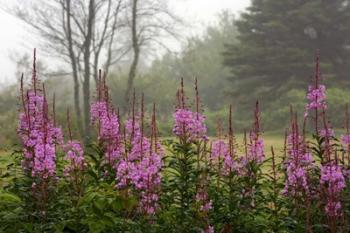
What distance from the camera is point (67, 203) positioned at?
4965 mm

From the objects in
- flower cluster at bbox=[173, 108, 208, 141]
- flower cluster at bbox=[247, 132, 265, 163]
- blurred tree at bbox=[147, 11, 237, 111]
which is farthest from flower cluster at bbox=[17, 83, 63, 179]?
blurred tree at bbox=[147, 11, 237, 111]

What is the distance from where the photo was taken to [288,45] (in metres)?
35.0

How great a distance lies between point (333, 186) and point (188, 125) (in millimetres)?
1615

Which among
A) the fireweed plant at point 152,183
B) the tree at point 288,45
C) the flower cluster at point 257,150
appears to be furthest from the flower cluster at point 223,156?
the tree at point 288,45

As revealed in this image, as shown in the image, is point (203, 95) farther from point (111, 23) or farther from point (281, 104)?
point (111, 23)

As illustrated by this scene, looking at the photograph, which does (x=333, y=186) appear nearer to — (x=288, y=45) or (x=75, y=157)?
(x=75, y=157)

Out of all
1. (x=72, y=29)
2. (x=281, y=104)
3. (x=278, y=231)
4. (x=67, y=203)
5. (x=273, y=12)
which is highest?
(x=273, y=12)

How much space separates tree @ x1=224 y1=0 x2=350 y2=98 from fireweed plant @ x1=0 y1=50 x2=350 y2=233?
28.1 meters

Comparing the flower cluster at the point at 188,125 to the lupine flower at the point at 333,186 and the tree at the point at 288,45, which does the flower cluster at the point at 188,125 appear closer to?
the lupine flower at the point at 333,186

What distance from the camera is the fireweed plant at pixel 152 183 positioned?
14.5ft

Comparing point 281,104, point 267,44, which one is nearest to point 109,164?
point 281,104

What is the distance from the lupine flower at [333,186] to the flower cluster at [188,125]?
1.37 metres

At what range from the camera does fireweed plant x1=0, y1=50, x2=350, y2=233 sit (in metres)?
4.43

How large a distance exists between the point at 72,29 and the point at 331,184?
23.2 meters
